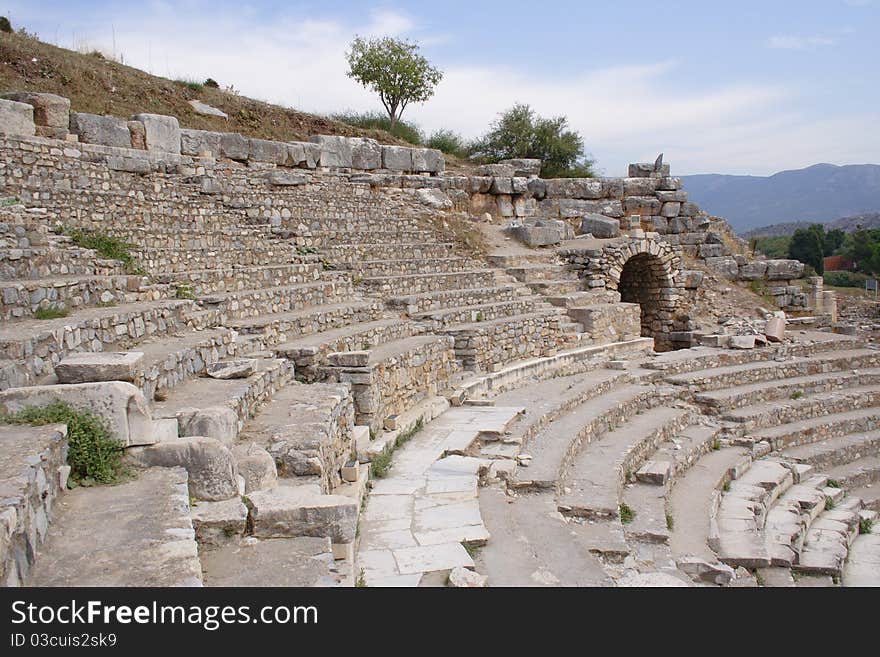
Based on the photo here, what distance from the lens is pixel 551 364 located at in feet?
44.1

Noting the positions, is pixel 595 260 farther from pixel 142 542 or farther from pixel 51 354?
pixel 142 542

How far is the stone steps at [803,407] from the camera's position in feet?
42.2

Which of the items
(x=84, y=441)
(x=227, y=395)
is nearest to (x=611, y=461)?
(x=227, y=395)

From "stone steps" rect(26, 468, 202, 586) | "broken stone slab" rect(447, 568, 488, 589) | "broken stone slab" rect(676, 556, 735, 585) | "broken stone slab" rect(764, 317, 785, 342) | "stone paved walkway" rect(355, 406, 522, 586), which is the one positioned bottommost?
"broken stone slab" rect(676, 556, 735, 585)

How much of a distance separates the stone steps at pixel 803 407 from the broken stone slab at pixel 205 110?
510 inches

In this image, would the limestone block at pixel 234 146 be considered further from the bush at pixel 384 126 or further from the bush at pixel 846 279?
the bush at pixel 846 279

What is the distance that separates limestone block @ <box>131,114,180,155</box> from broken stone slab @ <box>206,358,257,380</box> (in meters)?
7.91

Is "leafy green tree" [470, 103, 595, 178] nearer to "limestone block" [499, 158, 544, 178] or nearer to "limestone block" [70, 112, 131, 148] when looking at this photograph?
"limestone block" [499, 158, 544, 178]

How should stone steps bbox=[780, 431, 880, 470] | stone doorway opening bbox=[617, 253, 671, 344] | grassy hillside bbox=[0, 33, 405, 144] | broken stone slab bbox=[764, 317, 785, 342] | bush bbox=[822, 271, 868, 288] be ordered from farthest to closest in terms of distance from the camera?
bush bbox=[822, 271, 868, 288] → stone doorway opening bbox=[617, 253, 671, 344] → broken stone slab bbox=[764, 317, 785, 342] → grassy hillside bbox=[0, 33, 405, 144] → stone steps bbox=[780, 431, 880, 470]

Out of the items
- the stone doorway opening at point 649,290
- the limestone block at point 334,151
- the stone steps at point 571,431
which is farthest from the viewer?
the stone doorway opening at point 649,290

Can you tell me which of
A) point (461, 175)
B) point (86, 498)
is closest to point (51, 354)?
point (86, 498)

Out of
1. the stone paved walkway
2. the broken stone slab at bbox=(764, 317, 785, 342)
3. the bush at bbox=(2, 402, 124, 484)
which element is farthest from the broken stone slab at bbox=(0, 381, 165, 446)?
the broken stone slab at bbox=(764, 317, 785, 342)

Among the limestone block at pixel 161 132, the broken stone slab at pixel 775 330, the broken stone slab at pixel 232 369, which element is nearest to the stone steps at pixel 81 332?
the broken stone slab at pixel 232 369

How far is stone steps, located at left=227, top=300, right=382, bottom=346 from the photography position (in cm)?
909
